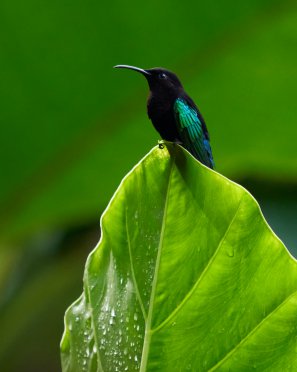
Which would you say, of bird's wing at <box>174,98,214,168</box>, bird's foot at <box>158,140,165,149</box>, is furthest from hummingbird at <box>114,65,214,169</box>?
bird's foot at <box>158,140,165,149</box>

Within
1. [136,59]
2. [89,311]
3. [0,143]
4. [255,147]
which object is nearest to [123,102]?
[136,59]

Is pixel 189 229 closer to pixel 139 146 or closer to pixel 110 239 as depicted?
pixel 110 239

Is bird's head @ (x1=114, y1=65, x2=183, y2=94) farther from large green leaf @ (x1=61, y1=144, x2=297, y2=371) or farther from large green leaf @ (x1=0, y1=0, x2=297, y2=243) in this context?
large green leaf @ (x1=0, y1=0, x2=297, y2=243)

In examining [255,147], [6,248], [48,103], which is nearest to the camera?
[48,103]

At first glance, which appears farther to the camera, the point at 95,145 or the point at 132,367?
the point at 95,145

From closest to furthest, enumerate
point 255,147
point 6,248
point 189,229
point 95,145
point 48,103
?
point 189,229, point 48,103, point 95,145, point 255,147, point 6,248

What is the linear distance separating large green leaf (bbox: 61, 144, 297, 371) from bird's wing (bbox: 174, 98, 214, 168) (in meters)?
0.11

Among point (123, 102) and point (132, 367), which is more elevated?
point (123, 102)

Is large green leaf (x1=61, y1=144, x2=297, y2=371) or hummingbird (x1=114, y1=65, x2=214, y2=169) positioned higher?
hummingbird (x1=114, y1=65, x2=214, y2=169)

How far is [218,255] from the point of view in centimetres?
150

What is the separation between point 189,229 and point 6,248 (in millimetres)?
1298

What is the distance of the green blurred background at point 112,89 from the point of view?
6.64 ft

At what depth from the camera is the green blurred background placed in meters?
2.02

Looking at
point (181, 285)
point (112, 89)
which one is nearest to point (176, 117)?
point (181, 285)
